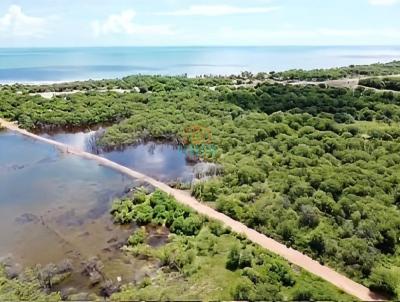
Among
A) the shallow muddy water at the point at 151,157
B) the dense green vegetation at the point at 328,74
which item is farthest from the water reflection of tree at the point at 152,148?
the dense green vegetation at the point at 328,74

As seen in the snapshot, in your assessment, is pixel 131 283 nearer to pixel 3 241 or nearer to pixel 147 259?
pixel 147 259

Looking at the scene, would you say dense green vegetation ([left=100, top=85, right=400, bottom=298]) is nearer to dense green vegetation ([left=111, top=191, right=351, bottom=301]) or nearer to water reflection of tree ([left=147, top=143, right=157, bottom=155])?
water reflection of tree ([left=147, top=143, right=157, bottom=155])

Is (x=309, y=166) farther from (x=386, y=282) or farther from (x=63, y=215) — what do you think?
(x=63, y=215)


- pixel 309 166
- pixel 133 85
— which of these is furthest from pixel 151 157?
pixel 133 85

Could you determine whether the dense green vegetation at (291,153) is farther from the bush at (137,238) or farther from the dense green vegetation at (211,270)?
the dense green vegetation at (211,270)

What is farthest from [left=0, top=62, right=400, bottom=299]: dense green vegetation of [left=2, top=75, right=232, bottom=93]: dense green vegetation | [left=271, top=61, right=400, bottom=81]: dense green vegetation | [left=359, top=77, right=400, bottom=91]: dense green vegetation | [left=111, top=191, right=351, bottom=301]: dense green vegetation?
[left=271, top=61, right=400, bottom=81]: dense green vegetation
